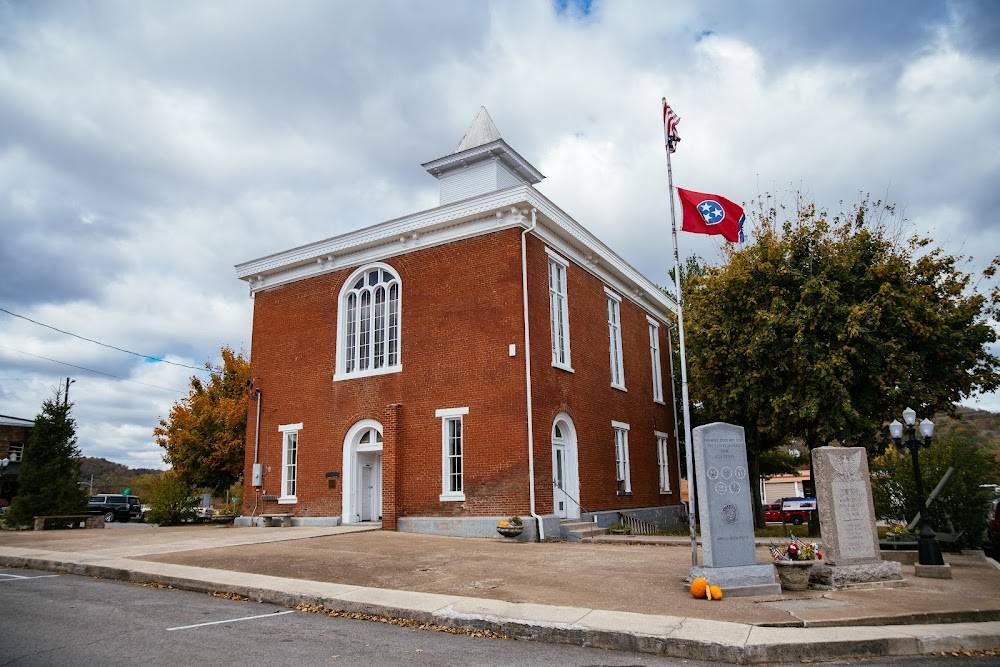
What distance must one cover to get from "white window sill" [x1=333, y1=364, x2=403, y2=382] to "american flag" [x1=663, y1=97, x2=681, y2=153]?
9690mm

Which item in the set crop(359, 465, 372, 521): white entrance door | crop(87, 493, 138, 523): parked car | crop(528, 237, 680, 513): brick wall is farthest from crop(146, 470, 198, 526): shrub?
crop(87, 493, 138, 523): parked car

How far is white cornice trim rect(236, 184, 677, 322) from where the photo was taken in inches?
737

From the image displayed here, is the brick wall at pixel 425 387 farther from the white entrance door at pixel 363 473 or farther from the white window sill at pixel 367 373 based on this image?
the white entrance door at pixel 363 473

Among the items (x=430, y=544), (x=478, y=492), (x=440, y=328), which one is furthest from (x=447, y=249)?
(x=430, y=544)

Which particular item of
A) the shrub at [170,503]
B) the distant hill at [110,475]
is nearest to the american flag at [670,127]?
the shrub at [170,503]

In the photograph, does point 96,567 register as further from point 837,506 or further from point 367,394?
point 837,506

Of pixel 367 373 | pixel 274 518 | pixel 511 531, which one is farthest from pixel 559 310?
pixel 274 518

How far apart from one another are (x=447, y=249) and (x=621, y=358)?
809cm

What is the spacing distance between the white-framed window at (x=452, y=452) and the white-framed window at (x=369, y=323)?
237cm

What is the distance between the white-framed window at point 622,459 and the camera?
76.0ft

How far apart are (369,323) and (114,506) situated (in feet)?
100

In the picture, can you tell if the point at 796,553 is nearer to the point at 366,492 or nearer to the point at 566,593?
the point at 566,593

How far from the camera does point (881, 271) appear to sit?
1858 cm

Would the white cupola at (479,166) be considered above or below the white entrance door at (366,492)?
above
